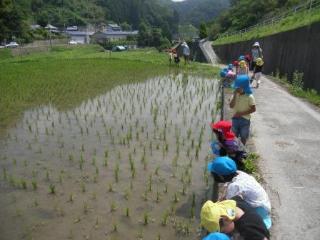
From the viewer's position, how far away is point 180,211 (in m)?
4.68

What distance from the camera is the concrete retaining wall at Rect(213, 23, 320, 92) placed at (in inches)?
432

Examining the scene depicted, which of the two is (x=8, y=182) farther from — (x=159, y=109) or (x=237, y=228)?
(x=159, y=109)

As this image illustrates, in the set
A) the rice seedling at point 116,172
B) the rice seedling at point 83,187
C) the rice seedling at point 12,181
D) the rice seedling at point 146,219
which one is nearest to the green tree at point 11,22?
the rice seedling at point 12,181

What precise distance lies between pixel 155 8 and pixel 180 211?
125 metres

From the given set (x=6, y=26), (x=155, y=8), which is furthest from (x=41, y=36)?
(x=155, y=8)

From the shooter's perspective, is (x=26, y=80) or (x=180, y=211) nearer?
(x=180, y=211)

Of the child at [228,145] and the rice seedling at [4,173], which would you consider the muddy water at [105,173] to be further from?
the child at [228,145]

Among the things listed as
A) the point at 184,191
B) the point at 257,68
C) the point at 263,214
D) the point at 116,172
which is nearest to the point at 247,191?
the point at 263,214

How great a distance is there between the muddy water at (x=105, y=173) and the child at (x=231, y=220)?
1.38 metres

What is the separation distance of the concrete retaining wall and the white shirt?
7.89 metres

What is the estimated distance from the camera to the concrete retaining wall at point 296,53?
10962mm

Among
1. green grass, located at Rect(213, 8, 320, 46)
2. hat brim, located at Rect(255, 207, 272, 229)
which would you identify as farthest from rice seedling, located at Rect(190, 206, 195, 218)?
green grass, located at Rect(213, 8, 320, 46)

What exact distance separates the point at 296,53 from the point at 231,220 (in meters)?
11.4

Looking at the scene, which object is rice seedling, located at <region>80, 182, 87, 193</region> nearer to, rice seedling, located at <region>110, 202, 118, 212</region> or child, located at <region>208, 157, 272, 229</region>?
rice seedling, located at <region>110, 202, 118, 212</region>
